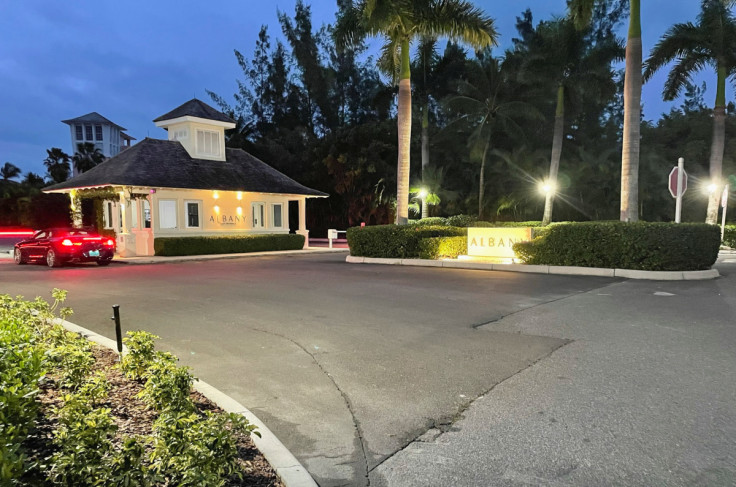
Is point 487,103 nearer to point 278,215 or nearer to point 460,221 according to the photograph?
point 460,221

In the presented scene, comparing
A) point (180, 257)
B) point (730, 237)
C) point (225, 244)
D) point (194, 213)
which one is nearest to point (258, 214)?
point (194, 213)

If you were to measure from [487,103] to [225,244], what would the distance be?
20.2 m

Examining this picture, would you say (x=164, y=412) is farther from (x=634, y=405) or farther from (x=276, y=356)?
(x=634, y=405)

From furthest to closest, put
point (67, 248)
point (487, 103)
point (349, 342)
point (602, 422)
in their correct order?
1. point (487, 103)
2. point (67, 248)
3. point (349, 342)
4. point (602, 422)

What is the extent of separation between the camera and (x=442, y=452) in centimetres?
351

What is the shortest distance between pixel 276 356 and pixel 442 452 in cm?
296

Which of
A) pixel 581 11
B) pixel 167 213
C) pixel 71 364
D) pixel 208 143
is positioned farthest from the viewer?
pixel 208 143

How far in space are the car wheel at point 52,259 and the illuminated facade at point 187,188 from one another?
4.59m

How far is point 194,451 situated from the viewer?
269 cm

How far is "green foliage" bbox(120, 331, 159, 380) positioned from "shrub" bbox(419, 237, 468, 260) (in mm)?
13874

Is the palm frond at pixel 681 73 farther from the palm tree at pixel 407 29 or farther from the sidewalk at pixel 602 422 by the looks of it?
the sidewalk at pixel 602 422

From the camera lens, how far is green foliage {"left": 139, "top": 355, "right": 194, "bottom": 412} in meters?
3.61

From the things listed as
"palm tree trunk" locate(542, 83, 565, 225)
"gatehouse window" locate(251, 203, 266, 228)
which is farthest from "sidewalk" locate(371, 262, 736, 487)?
"gatehouse window" locate(251, 203, 266, 228)

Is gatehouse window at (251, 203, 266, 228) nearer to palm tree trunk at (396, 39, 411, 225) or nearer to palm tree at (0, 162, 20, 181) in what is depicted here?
palm tree trunk at (396, 39, 411, 225)
